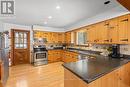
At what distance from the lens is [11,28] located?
5.77m

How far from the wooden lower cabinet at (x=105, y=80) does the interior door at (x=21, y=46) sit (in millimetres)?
4983

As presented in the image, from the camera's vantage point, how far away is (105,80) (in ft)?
5.22

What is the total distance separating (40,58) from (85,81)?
5.07 metres

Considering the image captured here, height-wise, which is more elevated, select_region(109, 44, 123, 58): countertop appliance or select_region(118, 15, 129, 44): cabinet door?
select_region(118, 15, 129, 44): cabinet door

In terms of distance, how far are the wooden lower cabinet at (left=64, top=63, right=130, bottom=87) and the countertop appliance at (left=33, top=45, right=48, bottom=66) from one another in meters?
4.24

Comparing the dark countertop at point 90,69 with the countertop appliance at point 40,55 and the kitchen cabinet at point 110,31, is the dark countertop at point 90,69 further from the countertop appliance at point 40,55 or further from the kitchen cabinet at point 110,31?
the countertop appliance at point 40,55

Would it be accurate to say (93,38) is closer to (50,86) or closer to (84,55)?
(84,55)

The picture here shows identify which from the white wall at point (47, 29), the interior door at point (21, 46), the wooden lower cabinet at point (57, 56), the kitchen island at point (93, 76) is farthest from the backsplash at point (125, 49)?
the interior door at point (21, 46)

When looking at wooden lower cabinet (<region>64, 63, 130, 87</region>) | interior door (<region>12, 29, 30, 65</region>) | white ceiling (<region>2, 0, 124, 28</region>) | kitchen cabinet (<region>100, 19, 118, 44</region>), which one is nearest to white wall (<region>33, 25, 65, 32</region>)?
interior door (<region>12, 29, 30, 65</region>)

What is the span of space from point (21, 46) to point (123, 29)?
550 cm

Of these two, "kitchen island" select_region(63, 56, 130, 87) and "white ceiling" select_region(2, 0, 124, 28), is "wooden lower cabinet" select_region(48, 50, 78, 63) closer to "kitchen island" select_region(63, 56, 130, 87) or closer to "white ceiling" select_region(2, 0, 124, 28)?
"white ceiling" select_region(2, 0, 124, 28)

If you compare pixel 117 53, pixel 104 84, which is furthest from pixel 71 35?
pixel 104 84

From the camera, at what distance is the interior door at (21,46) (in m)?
5.95

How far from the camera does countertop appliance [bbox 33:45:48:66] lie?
229 inches
